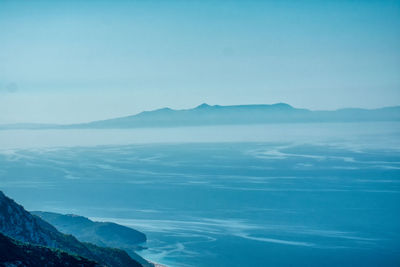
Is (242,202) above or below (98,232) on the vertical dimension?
above

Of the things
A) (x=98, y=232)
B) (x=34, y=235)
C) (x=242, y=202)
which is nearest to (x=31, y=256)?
(x=34, y=235)

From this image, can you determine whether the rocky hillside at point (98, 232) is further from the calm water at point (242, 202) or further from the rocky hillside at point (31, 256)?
the rocky hillside at point (31, 256)

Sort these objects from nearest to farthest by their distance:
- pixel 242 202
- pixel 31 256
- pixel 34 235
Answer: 1. pixel 31 256
2. pixel 34 235
3. pixel 242 202

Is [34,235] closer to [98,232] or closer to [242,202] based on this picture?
[98,232]

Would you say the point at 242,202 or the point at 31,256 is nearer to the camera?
the point at 31,256

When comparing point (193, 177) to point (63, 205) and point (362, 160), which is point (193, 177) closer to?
point (63, 205)

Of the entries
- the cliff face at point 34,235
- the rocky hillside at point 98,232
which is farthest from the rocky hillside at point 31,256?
the rocky hillside at point 98,232

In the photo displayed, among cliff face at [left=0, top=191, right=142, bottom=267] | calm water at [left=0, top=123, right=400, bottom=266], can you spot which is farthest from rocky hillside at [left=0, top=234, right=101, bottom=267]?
calm water at [left=0, top=123, right=400, bottom=266]
